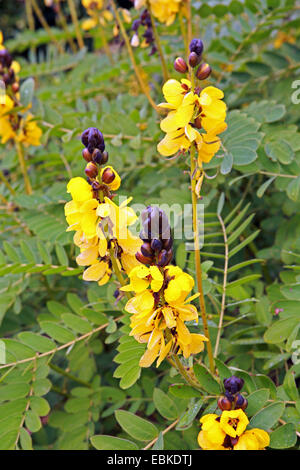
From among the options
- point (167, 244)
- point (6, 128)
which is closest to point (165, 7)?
point (6, 128)

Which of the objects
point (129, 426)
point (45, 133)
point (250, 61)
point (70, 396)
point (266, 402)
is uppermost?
point (250, 61)

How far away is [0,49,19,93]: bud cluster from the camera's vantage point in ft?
4.65

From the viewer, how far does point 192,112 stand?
802mm

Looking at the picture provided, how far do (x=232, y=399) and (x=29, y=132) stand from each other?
1.16m

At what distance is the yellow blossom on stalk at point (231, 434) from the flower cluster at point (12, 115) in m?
1.11

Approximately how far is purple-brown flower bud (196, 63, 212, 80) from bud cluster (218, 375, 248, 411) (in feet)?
1.69

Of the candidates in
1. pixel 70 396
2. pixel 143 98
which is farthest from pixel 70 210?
pixel 143 98

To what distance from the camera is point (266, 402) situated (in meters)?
0.87

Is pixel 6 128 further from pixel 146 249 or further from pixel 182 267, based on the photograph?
pixel 146 249

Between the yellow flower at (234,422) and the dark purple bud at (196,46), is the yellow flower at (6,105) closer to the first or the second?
the dark purple bud at (196,46)

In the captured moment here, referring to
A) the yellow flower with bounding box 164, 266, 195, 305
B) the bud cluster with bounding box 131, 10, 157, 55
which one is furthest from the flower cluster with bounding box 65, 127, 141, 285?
the bud cluster with bounding box 131, 10, 157, 55

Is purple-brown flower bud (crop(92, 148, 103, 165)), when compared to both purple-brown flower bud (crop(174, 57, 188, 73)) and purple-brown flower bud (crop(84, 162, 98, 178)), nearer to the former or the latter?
purple-brown flower bud (crop(84, 162, 98, 178))
